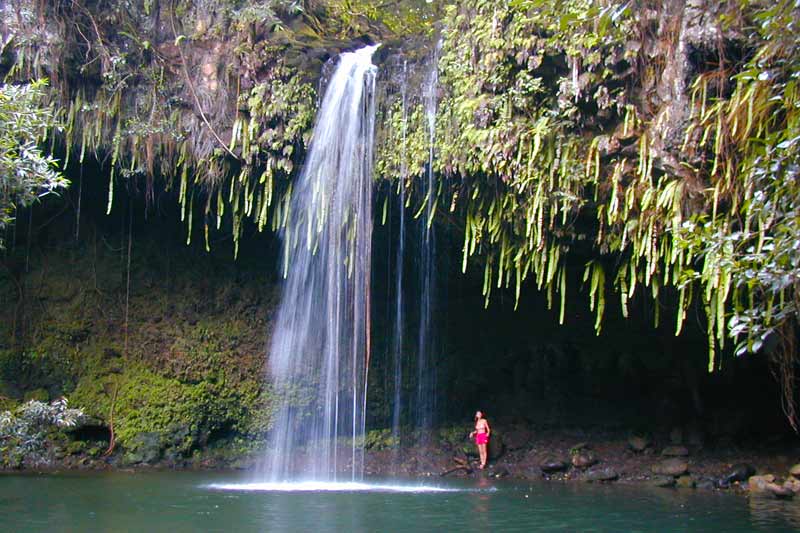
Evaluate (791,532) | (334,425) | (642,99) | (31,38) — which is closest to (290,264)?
(334,425)

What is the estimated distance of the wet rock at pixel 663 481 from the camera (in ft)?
40.5

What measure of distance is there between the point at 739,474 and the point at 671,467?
41.4 inches

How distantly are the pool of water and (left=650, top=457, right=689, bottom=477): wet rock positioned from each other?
1.12 m

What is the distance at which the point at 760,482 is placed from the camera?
11117 millimetres

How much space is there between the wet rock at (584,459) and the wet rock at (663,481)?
3.68 feet

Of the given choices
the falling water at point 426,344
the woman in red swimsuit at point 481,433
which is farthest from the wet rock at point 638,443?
the falling water at point 426,344

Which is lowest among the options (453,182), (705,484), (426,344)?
(705,484)

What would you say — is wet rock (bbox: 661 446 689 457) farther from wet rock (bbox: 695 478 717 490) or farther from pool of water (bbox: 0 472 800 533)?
pool of water (bbox: 0 472 800 533)

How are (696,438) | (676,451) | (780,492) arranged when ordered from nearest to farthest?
(780,492) → (676,451) → (696,438)

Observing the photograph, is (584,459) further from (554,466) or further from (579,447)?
(554,466)

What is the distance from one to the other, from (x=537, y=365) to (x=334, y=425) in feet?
13.3

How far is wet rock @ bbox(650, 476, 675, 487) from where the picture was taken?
40.5 ft

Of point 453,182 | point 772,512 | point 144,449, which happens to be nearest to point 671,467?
point 772,512

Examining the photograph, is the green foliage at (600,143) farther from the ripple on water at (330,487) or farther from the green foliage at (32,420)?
the green foliage at (32,420)
